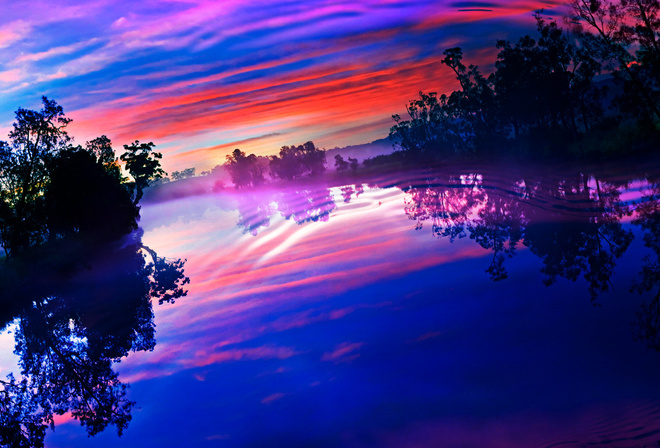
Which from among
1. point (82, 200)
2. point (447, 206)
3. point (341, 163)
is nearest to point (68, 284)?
point (82, 200)

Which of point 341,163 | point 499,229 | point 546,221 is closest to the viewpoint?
point 546,221

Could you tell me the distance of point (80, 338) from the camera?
1484cm

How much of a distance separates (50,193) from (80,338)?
3089 centimetres

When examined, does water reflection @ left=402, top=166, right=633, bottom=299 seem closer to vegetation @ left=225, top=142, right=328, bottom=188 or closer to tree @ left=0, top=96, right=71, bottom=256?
tree @ left=0, top=96, right=71, bottom=256

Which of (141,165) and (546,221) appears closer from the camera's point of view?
(546,221)

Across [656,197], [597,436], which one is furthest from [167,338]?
[656,197]

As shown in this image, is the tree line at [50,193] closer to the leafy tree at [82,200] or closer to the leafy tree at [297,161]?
the leafy tree at [82,200]

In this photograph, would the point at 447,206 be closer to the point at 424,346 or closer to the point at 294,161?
the point at 424,346

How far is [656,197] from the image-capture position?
19.1 m

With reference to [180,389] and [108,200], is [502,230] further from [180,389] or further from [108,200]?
[108,200]

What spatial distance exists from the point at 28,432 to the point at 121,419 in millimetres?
2481

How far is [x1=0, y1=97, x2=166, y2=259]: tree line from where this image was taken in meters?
36.0

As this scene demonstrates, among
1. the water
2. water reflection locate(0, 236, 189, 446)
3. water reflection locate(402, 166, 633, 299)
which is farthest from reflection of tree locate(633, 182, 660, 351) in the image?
water reflection locate(0, 236, 189, 446)

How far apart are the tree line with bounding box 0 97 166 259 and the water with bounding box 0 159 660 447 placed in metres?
24.6
